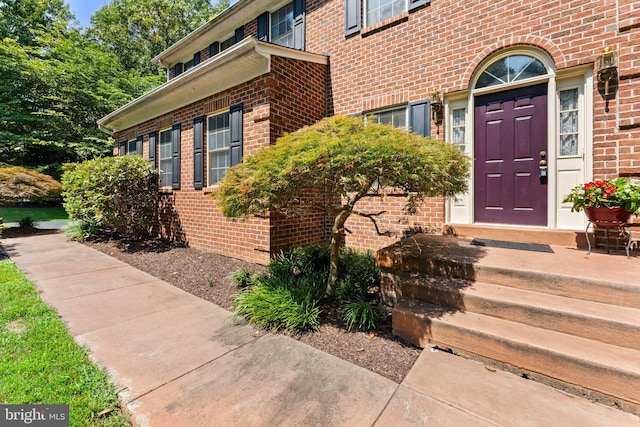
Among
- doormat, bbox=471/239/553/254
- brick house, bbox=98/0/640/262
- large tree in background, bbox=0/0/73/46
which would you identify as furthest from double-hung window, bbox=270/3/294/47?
large tree in background, bbox=0/0/73/46

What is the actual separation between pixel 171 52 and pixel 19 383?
10914 millimetres

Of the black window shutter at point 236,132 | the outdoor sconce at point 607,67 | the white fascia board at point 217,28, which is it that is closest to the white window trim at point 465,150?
the outdoor sconce at point 607,67

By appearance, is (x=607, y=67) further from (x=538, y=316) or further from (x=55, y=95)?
(x=55, y=95)

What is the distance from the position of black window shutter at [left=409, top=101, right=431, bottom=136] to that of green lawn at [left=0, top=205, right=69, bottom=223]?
16.5 m

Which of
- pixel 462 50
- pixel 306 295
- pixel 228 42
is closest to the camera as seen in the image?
pixel 306 295

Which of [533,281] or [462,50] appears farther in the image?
[462,50]

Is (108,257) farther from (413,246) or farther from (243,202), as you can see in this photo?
(413,246)

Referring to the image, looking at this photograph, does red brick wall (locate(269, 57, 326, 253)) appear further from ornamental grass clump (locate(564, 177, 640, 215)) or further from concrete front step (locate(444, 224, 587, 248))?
ornamental grass clump (locate(564, 177, 640, 215))

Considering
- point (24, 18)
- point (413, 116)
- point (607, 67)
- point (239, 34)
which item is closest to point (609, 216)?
point (607, 67)

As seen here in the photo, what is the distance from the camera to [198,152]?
668 cm

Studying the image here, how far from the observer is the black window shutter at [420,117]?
16.2 feet

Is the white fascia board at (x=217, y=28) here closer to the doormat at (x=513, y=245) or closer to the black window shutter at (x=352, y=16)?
the black window shutter at (x=352, y=16)

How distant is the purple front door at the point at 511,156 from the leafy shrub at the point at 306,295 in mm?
2197

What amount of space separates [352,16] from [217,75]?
119 inches
